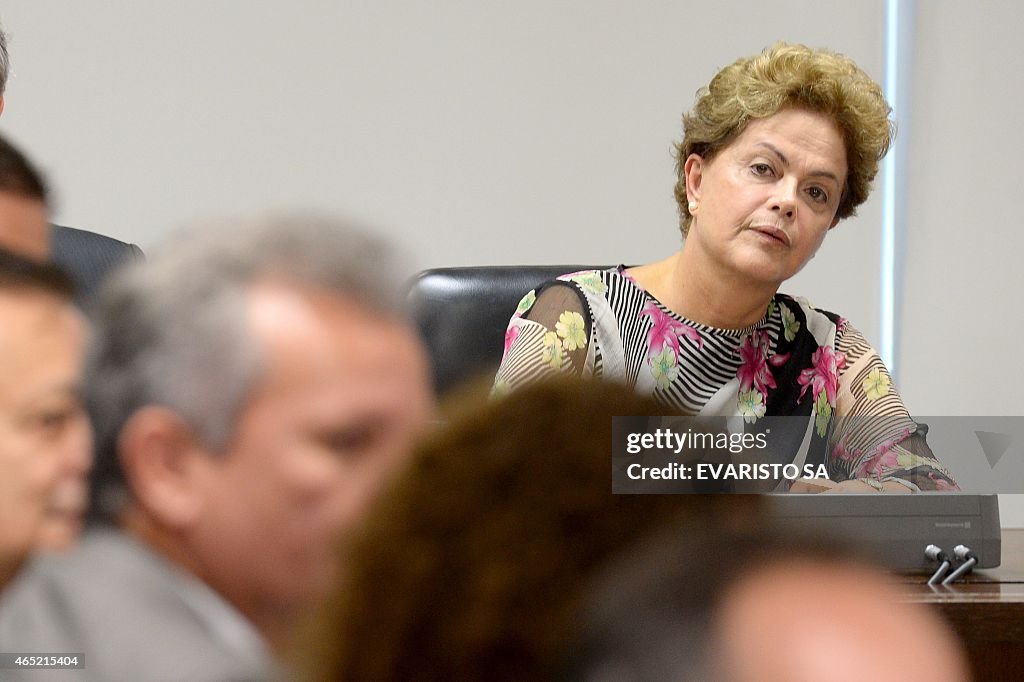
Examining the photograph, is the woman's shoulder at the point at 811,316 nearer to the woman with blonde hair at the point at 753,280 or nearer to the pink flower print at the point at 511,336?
the woman with blonde hair at the point at 753,280

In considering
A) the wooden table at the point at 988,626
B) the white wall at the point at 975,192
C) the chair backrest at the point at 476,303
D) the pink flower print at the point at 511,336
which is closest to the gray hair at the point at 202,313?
the wooden table at the point at 988,626

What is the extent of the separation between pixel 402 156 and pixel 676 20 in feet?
2.57

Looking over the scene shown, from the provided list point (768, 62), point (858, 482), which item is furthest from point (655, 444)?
point (768, 62)

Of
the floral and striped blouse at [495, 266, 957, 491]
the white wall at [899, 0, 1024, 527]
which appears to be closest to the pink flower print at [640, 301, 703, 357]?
the floral and striped blouse at [495, 266, 957, 491]

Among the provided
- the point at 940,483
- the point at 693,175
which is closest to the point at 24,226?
the point at 940,483

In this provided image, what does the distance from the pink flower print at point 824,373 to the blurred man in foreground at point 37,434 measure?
1.36 meters

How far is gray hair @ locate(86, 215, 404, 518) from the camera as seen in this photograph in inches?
11.0

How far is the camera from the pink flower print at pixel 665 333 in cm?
156

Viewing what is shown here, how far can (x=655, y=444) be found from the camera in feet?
0.96

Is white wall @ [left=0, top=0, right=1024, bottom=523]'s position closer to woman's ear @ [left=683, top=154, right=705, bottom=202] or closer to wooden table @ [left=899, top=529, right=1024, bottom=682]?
woman's ear @ [left=683, top=154, right=705, bottom=202]

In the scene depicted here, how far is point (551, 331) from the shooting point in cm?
149

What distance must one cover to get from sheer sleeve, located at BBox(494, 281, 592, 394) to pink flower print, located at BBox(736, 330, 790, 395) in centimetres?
24

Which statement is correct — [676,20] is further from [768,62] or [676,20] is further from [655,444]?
[655,444]

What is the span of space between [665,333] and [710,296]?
8cm
